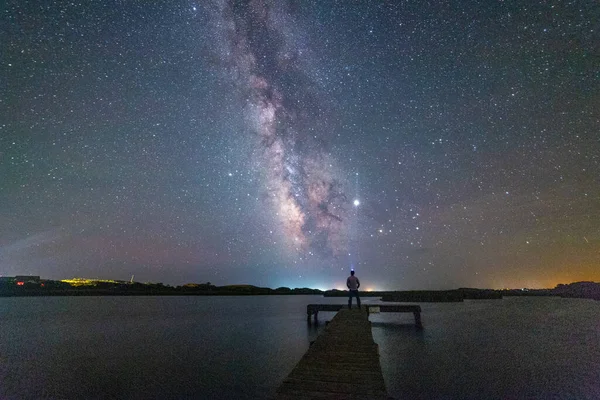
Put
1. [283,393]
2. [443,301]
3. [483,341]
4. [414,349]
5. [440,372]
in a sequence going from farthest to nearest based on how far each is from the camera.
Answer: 1. [443,301]
2. [483,341]
3. [414,349]
4. [440,372]
5. [283,393]

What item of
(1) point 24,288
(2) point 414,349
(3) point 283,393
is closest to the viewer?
(3) point 283,393

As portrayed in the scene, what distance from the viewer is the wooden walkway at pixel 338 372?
6.96m

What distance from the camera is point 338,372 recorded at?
849cm

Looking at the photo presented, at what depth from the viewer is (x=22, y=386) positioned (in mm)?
14531

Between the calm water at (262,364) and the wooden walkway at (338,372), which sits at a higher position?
the wooden walkway at (338,372)

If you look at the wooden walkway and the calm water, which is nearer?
the wooden walkway

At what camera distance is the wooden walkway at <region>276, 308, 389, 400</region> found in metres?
6.96

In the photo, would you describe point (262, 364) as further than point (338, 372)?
Yes

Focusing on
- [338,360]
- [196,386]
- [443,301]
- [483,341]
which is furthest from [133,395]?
[443,301]

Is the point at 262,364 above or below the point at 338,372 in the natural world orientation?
below

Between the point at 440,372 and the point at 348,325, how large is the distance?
4945 millimetres

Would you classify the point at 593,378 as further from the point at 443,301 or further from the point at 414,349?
the point at 443,301

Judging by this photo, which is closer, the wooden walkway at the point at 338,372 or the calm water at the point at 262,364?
the wooden walkway at the point at 338,372

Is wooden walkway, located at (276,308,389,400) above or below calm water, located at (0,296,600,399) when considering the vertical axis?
above
